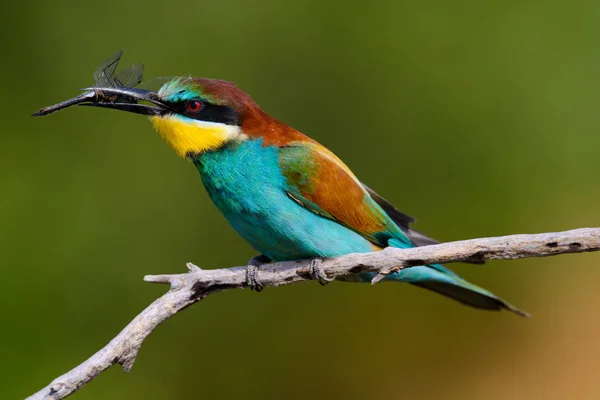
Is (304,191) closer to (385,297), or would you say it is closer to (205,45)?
(385,297)

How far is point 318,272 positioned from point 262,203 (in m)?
0.32

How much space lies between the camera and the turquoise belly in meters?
3.00

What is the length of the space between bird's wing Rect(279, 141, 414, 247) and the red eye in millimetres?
337

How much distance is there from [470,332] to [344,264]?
1.56 metres

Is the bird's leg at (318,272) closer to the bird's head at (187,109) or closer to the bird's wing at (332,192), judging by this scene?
the bird's wing at (332,192)

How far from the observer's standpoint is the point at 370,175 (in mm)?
4457

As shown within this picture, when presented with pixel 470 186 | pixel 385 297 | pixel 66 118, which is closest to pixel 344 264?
pixel 385 297

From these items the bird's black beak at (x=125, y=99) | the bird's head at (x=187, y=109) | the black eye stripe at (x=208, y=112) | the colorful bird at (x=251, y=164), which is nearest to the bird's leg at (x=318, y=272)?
the colorful bird at (x=251, y=164)

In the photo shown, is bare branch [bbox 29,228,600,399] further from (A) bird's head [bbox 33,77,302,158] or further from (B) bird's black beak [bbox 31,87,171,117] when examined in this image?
(B) bird's black beak [bbox 31,87,171,117]

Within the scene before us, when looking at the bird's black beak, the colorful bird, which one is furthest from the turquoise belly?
the bird's black beak

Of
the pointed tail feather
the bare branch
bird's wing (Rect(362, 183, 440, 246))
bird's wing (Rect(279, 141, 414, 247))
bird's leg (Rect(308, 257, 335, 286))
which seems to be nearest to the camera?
the bare branch

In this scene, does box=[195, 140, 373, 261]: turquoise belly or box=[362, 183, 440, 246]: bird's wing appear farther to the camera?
box=[362, 183, 440, 246]: bird's wing

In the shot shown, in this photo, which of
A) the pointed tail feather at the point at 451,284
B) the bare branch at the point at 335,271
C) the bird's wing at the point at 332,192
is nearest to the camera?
the bare branch at the point at 335,271

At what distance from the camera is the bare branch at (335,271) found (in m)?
2.41
